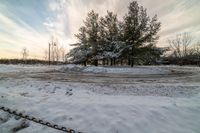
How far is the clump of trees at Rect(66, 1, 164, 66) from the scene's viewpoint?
85.0 feet

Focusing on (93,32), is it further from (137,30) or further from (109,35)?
(137,30)

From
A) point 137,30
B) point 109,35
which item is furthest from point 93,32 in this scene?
point 137,30

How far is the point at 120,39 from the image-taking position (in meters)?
28.9

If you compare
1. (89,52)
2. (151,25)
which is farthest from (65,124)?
(89,52)

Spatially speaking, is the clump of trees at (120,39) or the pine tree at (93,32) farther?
the pine tree at (93,32)

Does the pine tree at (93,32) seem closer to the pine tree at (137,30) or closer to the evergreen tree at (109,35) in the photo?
the evergreen tree at (109,35)

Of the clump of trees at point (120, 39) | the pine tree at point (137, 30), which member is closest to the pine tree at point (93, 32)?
the clump of trees at point (120, 39)

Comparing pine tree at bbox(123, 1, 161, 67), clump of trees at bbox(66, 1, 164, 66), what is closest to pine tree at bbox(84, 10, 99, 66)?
clump of trees at bbox(66, 1, 164, 66)

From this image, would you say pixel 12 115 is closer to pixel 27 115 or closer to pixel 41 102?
pixel 27 115

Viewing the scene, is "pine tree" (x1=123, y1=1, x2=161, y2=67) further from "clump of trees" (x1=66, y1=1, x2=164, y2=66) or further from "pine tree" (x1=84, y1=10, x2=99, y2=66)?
"pine tree" (x1=84, y1=10, x2=99, y2=66)

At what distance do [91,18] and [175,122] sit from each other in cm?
3214

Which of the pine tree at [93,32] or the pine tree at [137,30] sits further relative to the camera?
the pine tree at [93,32]

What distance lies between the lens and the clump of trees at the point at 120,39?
25.9m

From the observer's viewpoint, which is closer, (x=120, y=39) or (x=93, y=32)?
(x=120, y=39)
